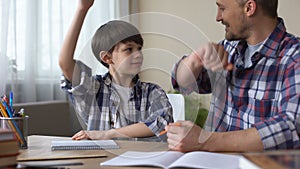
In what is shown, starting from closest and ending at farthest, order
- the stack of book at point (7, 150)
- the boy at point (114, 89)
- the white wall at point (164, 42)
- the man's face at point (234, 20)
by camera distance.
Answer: the stack of book at point (7, 150) < the white wall at point (164, 42) < the boy at point (114, 89) < the man's face at point (234, 20)

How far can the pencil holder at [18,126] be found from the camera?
1.35 meters

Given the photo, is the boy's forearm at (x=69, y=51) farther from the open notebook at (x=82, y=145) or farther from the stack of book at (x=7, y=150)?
the stack of book at (x=7, y=150)

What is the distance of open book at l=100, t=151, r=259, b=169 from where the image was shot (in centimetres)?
105

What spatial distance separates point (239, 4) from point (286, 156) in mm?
973

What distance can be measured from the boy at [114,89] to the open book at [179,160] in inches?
9.5

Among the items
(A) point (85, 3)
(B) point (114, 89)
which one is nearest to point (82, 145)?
(B) point (114, 89)

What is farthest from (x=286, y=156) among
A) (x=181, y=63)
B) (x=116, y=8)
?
(x=116, y=8)

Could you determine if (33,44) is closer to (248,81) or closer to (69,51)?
(69,51)

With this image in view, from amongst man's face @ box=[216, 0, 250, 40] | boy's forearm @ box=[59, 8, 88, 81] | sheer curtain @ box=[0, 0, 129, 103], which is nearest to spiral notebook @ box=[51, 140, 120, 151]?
boy's forearm @ box=[59, 8, 88, 81]

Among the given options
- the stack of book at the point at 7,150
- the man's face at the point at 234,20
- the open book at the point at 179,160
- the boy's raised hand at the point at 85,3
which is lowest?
the open book at the point at 179,160

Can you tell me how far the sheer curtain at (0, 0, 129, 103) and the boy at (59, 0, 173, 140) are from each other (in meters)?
1.01

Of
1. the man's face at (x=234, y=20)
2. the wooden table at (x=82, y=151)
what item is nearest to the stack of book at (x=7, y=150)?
the wooden table at (x=82, y=151)

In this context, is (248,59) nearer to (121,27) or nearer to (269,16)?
(269,16)

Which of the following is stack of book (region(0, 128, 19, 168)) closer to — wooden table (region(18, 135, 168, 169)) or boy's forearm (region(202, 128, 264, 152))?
wooden table (region(18, 135, 168, 169))
